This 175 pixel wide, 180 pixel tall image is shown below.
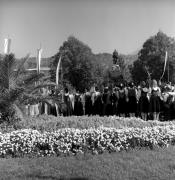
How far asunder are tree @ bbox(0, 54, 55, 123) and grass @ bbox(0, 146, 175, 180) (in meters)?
2.97

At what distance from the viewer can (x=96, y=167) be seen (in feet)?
20.8

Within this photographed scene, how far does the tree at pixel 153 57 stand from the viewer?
4275cm

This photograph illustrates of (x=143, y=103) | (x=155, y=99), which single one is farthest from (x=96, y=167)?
(x=143, y=103)

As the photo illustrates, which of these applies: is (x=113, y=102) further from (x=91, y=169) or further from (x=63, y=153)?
(x=91, y=169)

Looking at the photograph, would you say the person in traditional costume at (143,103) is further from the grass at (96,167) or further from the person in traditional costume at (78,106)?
the grass at (96,167)

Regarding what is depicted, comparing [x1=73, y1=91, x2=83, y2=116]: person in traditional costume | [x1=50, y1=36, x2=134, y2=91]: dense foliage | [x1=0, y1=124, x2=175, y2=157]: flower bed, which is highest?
[x1=50, y1=36, x2=134, y2=91]: dense foliage

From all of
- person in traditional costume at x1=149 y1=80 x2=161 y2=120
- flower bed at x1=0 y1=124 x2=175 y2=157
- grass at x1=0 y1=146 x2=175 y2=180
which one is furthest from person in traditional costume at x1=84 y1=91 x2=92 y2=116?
grass at x1=0 y1=146 x2=175 y2=180

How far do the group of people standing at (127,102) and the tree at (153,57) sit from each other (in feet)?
88.0

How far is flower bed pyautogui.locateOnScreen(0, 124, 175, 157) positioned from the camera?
24.5 feet

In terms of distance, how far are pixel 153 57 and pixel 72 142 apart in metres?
37.5

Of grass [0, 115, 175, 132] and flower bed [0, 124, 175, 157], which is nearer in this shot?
flower bed [0, 124, 175, 157]

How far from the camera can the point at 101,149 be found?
7590 millimetres

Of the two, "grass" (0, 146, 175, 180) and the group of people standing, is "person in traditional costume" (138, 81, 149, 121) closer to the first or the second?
the group of people standing

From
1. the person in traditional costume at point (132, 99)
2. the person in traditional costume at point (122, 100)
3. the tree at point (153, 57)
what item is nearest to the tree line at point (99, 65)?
the tree at point (153, 57)
